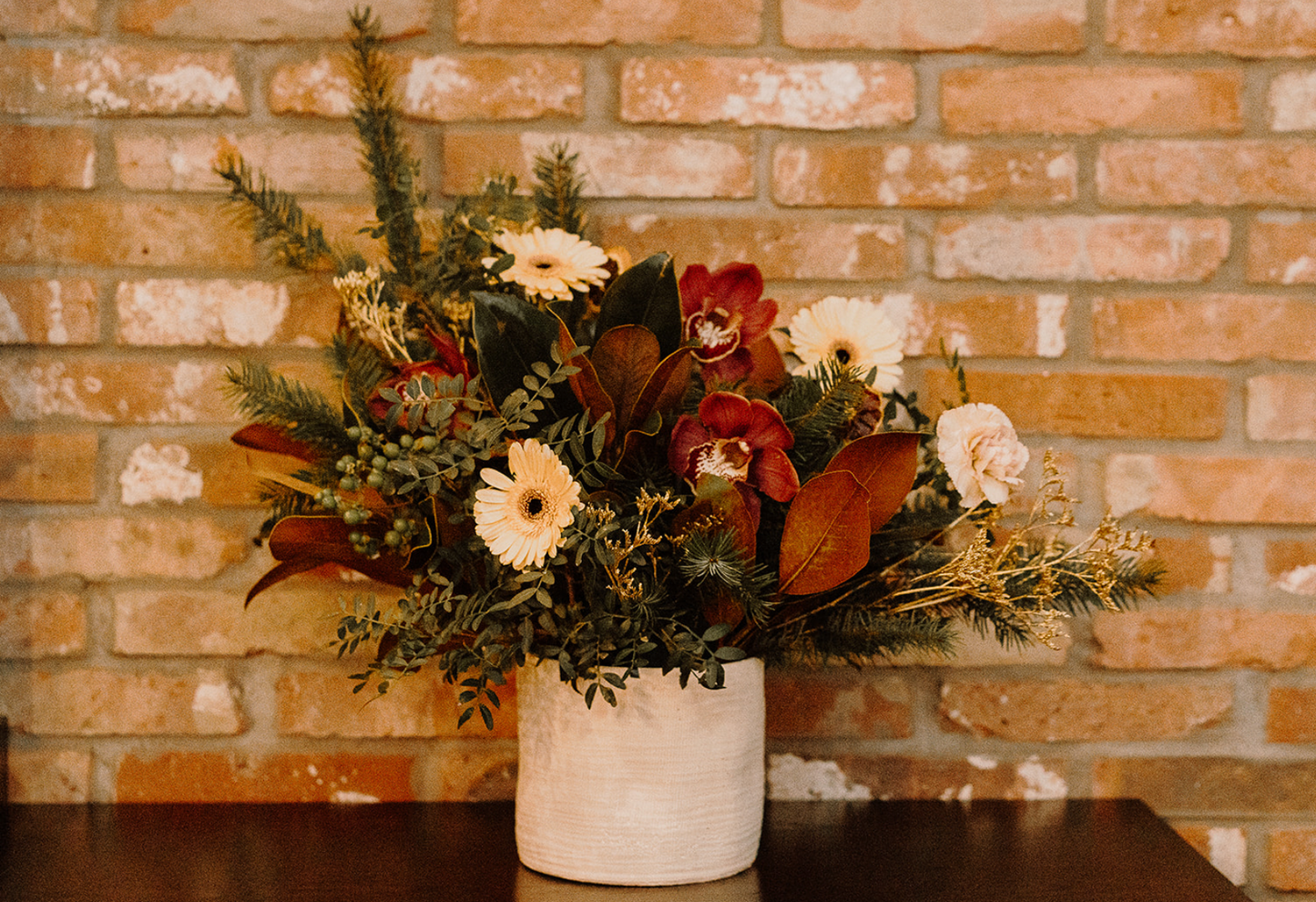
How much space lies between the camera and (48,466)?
0.97 metres

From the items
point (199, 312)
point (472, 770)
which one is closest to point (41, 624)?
point (199, 312)

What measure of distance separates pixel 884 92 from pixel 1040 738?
689mm

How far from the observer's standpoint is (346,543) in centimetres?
72

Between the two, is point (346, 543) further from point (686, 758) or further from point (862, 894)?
point (862, 894)

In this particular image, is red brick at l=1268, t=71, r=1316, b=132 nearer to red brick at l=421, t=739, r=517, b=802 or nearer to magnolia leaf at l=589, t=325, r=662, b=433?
magnolia leaf at l=589, t=325, r=662, b=433

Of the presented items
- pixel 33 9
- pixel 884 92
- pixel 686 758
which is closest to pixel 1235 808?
pixel 686 758

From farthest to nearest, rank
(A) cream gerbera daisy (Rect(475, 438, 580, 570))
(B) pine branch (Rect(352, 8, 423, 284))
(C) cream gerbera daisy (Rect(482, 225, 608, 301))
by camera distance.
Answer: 1. (B) pine branch (Rect(352, 8, 423, 284))
2. (C) cream gerbera daisy (Rect(482, 225, 608, 301))
3. (A) cream gerbera daisy (Rect(475, 438, 580, 570))

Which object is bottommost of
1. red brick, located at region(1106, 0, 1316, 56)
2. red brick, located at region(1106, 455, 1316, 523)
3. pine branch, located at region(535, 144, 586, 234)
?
red brick, located at region(1106, 455, 1316, 523)

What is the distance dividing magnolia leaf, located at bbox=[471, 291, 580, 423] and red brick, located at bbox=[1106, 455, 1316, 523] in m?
0.64

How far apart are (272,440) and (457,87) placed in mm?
421

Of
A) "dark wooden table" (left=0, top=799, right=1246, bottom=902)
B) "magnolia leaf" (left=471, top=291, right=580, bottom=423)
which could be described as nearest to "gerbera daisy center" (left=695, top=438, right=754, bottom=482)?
"magnolia leaf" (left=471, top=291, right=580, bottom=423)

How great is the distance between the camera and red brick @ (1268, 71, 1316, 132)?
0.98 metres

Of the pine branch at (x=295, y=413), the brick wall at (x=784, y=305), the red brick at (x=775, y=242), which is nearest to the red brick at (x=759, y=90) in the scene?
the brick wall at (x=784, y=305)

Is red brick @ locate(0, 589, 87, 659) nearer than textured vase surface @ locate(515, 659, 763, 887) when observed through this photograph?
No
